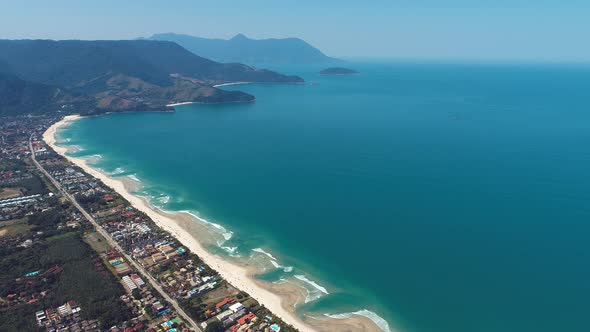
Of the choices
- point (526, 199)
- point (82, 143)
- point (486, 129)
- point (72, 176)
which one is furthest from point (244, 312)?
point (486, 129)

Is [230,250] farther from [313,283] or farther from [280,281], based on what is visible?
[313,283]

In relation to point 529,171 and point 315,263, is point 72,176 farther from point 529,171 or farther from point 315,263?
point 529,171

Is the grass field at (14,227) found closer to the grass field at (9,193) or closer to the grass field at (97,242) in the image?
the grass field at (97,242)

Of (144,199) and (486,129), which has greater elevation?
(486,129)

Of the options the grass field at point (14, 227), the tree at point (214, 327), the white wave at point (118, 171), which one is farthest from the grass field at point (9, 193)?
the tree at point (214, 327)

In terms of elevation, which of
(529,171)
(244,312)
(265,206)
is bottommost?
(244,312)

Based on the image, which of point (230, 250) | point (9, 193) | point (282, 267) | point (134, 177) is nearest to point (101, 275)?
point (230, 250)

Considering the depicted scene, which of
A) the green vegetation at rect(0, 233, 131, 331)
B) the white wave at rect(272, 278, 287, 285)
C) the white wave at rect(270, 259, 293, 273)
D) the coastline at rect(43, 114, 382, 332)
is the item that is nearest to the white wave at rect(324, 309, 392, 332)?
the coastline at rect(43, 114, 382, 332)
